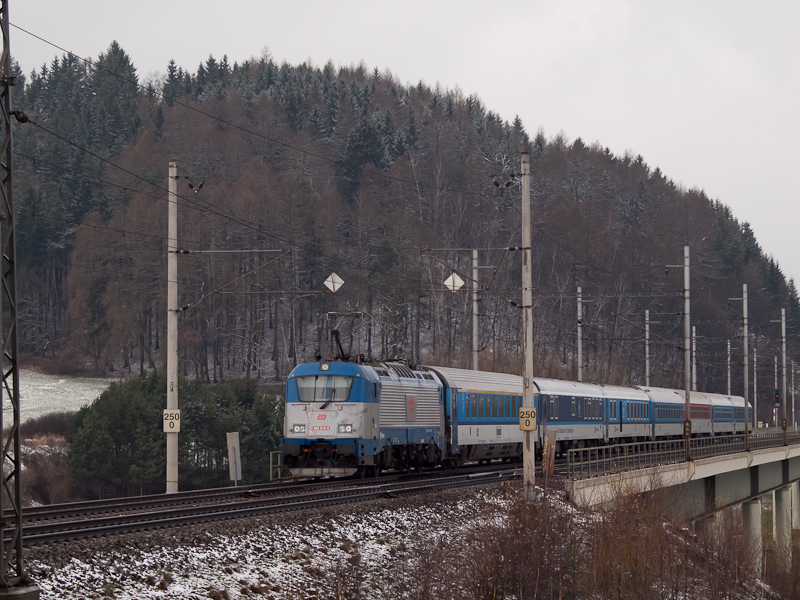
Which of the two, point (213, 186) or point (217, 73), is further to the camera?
point (217, 73)

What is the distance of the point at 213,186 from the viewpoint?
106m

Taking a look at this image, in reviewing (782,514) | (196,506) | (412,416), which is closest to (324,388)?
(412,416)

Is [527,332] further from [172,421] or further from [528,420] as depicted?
[172,421]

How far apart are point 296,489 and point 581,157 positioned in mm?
120706

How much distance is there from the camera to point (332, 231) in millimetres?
104062

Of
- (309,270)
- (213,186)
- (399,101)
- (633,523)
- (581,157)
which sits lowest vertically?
(633,523)

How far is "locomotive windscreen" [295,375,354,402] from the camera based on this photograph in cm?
2844

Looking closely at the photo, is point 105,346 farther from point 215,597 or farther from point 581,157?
point 215,597

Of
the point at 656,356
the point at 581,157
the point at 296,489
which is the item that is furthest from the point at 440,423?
the point at 581,157

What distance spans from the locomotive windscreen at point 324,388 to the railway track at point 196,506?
7.52 feet

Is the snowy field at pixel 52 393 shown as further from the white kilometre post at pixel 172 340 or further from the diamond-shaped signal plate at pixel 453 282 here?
the white kilometre post at pixel 172 340

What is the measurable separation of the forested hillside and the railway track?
39.3 metres

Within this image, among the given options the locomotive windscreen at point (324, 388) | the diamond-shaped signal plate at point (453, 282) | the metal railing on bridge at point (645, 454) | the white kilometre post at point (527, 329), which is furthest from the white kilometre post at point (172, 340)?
the diamond-shaped signal plate at point (453, 282)

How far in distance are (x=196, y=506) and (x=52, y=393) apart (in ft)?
234
